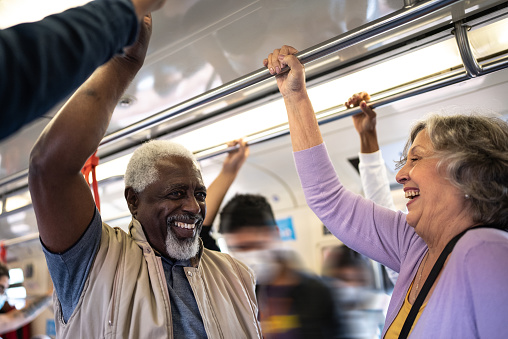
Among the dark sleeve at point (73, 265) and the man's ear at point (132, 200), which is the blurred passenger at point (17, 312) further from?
the dark sleeve at point (73, 265)

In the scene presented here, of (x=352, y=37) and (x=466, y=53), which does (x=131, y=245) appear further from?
(x=466, y=53)

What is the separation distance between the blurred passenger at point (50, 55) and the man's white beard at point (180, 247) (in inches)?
51.3

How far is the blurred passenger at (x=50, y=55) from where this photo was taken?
0.71 metres

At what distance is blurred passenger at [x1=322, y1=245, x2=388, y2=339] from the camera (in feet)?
10.2

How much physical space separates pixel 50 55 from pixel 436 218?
145 cm

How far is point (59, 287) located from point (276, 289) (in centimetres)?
182

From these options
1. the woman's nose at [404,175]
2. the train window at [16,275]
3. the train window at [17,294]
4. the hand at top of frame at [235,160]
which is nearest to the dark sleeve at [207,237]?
the hand at top of frame at [235,160]

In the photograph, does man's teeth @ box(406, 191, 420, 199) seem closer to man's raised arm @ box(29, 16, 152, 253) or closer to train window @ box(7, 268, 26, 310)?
man's raised arm @ box(29, 16, 152, 253)

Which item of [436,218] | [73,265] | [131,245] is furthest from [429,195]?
[73,265]

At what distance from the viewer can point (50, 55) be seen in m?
0.75

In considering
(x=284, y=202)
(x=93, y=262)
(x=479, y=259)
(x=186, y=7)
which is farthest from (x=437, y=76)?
(x=284, y=202)

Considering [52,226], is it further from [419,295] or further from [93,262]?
[419,295]

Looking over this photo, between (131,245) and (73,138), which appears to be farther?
(131,245)

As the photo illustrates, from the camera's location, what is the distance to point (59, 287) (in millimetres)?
1686
